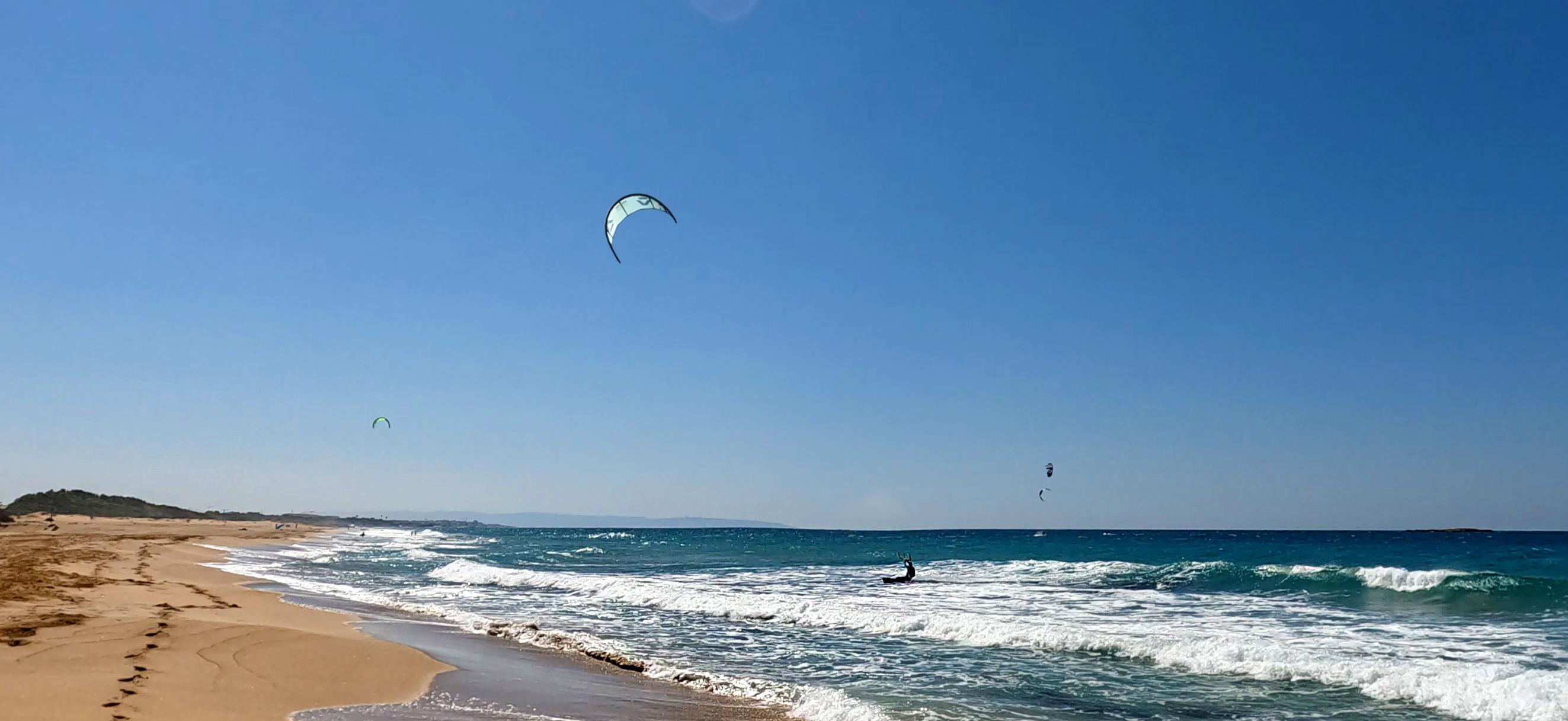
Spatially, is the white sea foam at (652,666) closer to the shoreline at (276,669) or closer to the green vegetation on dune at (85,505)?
the shoreline at (276,669)

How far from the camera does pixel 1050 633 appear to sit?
12812mm

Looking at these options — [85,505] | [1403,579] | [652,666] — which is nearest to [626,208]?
[652,666]

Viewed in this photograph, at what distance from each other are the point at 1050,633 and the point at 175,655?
36.1 ft

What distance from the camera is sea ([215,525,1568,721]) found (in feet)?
28.7

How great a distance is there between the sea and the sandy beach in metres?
2.56

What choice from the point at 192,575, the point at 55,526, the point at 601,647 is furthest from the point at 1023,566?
the point at 55,526

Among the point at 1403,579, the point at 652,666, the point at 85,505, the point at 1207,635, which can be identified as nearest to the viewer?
the point at 652,666

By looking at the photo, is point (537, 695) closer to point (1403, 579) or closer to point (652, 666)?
point (652, 666)

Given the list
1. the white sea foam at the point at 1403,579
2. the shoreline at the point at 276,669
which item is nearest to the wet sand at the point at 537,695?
the shoreline at the point at 276,669

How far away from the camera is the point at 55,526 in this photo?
151ft

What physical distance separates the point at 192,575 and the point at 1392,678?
79.0 ft

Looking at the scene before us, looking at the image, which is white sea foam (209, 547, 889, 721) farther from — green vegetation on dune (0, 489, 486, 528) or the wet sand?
green vegetation on dune (0, 489, 486, 528)

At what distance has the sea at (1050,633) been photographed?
8.73 meters

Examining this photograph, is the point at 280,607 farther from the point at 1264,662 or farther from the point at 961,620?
the point at 1264,662
